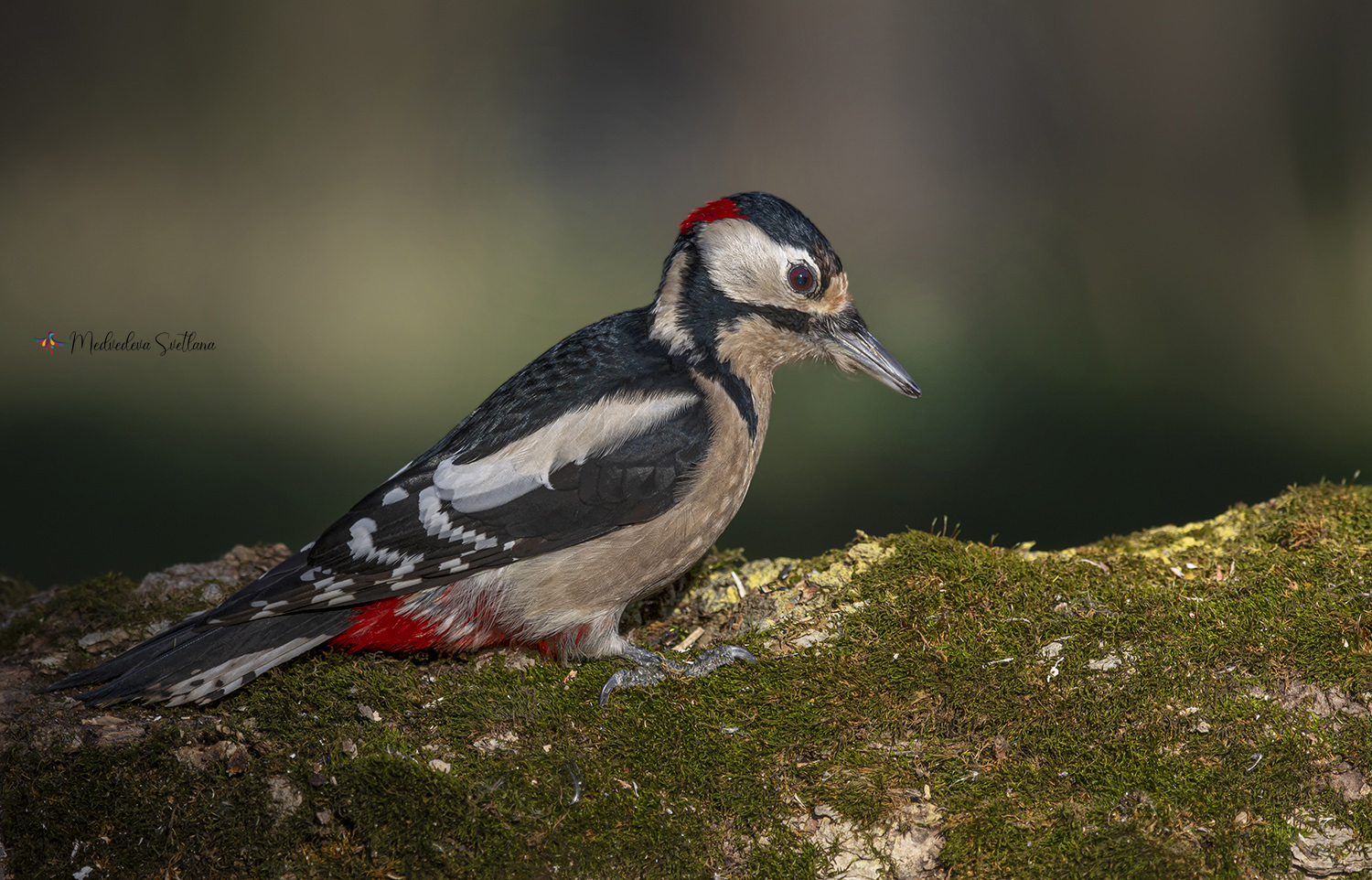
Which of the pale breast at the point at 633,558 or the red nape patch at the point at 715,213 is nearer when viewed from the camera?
the pale breast at the point at 633,558

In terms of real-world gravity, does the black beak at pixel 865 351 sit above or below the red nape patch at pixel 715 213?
below

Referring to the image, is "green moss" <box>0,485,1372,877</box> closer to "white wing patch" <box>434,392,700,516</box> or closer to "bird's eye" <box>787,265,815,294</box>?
"white wing patch" <box>434,392,700,516</box>

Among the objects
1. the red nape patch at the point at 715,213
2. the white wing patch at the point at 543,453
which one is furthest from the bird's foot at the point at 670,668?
the red nape patch at the point at 715,213

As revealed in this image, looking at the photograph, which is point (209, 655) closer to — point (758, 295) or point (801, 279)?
point (758, 295)

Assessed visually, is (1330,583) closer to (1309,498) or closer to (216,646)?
(1309,498)

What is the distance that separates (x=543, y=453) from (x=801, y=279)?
99 centimetres

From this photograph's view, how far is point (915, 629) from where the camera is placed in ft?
9.02

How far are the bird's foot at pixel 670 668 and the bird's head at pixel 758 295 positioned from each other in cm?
90

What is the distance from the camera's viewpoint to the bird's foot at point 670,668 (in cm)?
274

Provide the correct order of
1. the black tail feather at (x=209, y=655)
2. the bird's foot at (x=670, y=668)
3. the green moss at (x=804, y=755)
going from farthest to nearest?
1. the bird's foot at (x=670, y=668)
2. the black tail feather at (x=209, y=655)
3. the green moss at (x=804, y=755)

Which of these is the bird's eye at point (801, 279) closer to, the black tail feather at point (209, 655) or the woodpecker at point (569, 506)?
the woodpecker at point (569, 506)

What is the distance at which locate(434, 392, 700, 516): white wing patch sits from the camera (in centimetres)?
278

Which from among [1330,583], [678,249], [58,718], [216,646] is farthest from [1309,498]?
[58,718]

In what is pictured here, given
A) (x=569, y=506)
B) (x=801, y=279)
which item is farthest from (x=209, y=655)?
(x=801, y=279)
